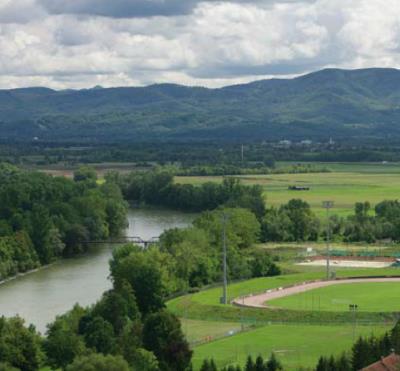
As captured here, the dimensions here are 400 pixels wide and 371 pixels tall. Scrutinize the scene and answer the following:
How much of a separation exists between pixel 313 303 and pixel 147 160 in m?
129

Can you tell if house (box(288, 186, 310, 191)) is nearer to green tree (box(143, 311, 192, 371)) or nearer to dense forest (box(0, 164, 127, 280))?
dense forest (box(0, 164, 127, 280))

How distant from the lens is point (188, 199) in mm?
119250

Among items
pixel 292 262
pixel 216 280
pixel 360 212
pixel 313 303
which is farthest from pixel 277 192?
pixel 313 303

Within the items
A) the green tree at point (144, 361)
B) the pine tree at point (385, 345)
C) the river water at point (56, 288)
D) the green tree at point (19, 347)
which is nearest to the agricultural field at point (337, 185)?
the river water at point (56, 288)

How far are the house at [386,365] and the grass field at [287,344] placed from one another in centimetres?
478

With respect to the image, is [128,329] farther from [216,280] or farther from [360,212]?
[360,212]

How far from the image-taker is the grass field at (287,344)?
4344cm

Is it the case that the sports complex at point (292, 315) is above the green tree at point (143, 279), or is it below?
below

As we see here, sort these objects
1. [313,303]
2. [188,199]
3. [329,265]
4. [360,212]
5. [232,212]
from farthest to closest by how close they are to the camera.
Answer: [188,199] → [360,212] → [232,212] → [329,265] → [313,303]

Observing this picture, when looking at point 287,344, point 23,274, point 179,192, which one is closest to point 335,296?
point 287,344

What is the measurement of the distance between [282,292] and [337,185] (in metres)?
74.5

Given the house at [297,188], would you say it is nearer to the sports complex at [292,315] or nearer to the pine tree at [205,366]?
the sports complex at [292,315]

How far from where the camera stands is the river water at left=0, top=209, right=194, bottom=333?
5600 cm

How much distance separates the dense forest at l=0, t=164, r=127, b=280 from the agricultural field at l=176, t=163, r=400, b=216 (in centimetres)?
1898
